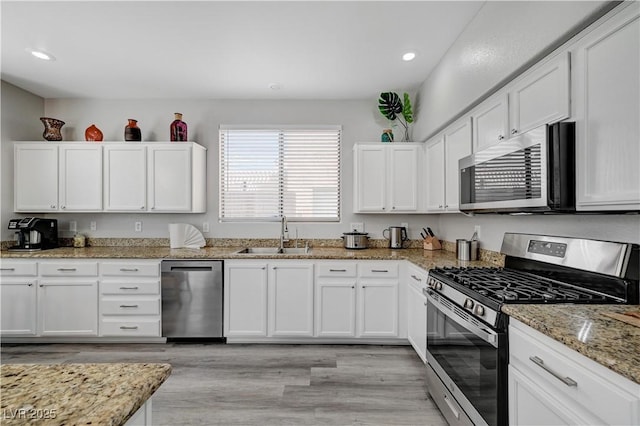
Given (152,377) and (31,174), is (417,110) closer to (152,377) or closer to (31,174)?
(152,377)

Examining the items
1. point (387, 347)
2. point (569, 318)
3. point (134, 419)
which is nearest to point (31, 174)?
point (134, 419)

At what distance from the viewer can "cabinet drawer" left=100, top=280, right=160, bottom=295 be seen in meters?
3.16

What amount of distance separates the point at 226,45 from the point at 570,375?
9.86ft

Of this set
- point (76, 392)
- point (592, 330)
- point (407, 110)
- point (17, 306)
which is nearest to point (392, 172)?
point (407, 110)

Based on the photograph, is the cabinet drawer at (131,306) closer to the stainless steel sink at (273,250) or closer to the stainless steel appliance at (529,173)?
the stainless steel sink at (273,250)

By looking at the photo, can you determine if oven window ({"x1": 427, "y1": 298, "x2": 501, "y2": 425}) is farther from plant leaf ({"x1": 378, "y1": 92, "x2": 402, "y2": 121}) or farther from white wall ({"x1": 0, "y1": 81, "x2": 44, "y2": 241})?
white wall ({"x1": 0, "y1": 81, "x2": 44, "y2": 241})

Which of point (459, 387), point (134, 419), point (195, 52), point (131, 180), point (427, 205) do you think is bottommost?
point (459, 387)

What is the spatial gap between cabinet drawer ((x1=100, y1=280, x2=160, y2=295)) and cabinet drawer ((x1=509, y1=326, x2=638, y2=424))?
121 inches

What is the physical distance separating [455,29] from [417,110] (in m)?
1.23

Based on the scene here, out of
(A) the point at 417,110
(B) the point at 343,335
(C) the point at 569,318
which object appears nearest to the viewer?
(C) the point at 569,318

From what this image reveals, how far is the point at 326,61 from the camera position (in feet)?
9.67

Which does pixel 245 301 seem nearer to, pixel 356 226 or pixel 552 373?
pixel 356 226

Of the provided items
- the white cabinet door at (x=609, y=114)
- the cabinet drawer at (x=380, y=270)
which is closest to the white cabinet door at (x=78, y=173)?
the cabinet drawer at (x=380, y=270)

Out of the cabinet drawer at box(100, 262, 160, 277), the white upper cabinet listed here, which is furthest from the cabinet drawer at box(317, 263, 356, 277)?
the cabinet drawer at box(100, 262, 160, 277)
